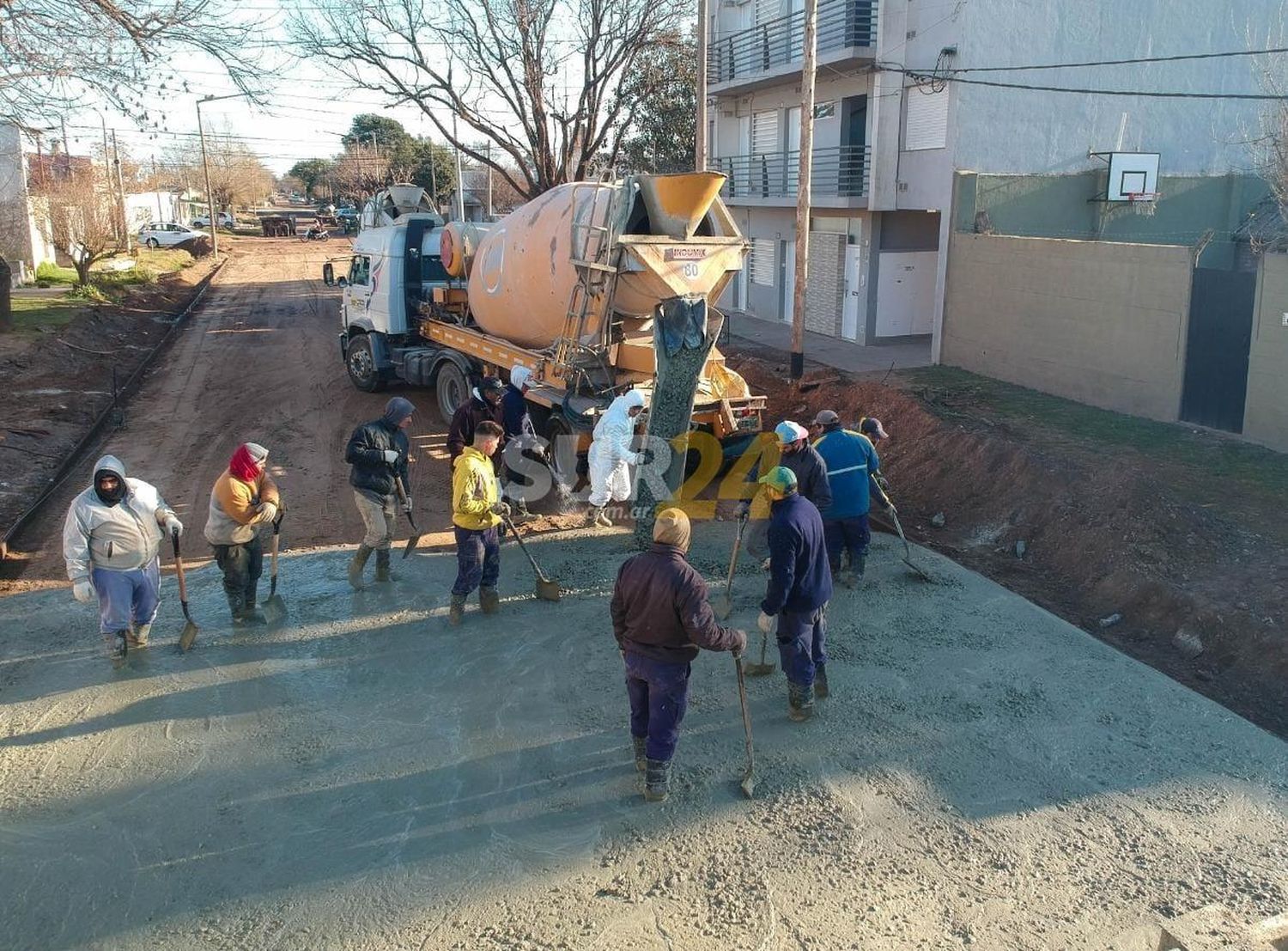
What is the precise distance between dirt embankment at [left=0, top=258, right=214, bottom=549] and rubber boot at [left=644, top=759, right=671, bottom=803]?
27.9ft

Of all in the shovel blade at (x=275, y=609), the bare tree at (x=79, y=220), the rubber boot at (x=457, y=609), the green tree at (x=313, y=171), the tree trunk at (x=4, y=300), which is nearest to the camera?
the rubber boot at (x=457, y=609)

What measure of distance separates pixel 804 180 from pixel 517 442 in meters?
7.69

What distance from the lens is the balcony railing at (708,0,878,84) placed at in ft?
63.8

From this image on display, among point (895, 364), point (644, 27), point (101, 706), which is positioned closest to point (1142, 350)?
point (895, 364)

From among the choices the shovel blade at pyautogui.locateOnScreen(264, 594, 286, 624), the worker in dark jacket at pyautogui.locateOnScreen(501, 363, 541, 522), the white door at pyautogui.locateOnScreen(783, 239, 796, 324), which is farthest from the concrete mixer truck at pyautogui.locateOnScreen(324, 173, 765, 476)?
the white door at pyautogui.locateOnScreen(783, 239, 796, 324)

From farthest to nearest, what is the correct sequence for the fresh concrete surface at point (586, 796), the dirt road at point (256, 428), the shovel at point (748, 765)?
the dirt road at point (256, 428) → the shovel at point (748, 765) → the fresh concrete surface at point (586, 796)

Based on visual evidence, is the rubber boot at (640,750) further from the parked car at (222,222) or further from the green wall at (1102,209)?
the parked car at (222,222)

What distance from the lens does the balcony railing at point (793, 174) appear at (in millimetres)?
20906

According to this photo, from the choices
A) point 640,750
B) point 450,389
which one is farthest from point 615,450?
point 450,389

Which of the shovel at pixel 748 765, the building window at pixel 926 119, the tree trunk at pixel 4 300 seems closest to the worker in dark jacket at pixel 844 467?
the shovel at pixel 748 765

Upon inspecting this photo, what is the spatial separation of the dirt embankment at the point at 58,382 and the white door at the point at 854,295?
15.1 m

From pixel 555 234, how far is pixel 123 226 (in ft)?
86.6

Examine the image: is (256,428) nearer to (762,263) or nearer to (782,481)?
(782,481)

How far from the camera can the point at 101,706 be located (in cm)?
661
